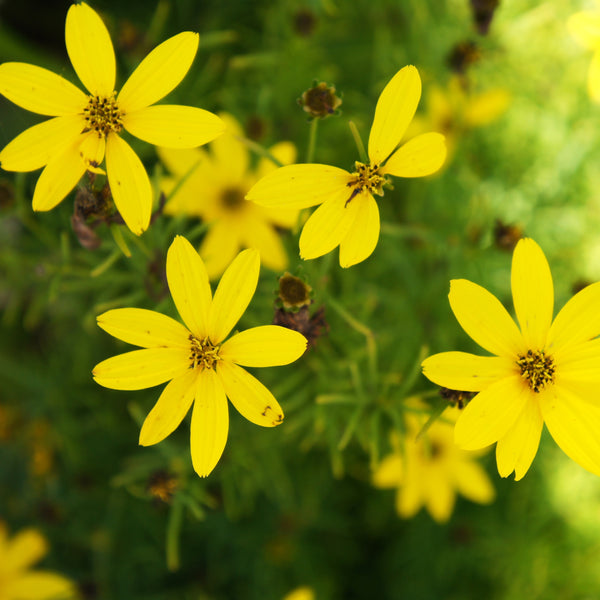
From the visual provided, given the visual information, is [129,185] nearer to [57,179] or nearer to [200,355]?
[57,179]

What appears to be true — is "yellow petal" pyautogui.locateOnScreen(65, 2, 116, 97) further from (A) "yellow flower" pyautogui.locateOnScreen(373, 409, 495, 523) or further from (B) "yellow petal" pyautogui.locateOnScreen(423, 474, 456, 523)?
(B) "yellow petal" pyautogui.locateOnScreen(423, 474, 456, 523)

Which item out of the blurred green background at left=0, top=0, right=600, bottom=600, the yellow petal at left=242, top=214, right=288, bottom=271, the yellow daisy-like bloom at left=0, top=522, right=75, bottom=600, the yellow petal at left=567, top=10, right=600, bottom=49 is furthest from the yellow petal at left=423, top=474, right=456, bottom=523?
the yellow petal at left=567, top=10, right=600, bottom=49

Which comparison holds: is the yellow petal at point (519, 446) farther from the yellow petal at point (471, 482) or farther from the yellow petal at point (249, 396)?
the yellow petal at point (471, 482)

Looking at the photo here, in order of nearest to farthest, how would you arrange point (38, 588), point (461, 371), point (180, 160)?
1. point (461, 371)
2. point (180, 160)
3. point (38, 588)

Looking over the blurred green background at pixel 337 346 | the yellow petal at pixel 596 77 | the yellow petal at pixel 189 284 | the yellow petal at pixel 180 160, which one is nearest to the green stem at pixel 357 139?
the yellow petal at pixel 189 284

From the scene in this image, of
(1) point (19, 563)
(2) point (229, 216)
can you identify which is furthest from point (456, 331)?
(1) point (19, 563)

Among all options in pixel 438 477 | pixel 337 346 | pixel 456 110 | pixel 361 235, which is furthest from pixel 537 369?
pixel 456 110
